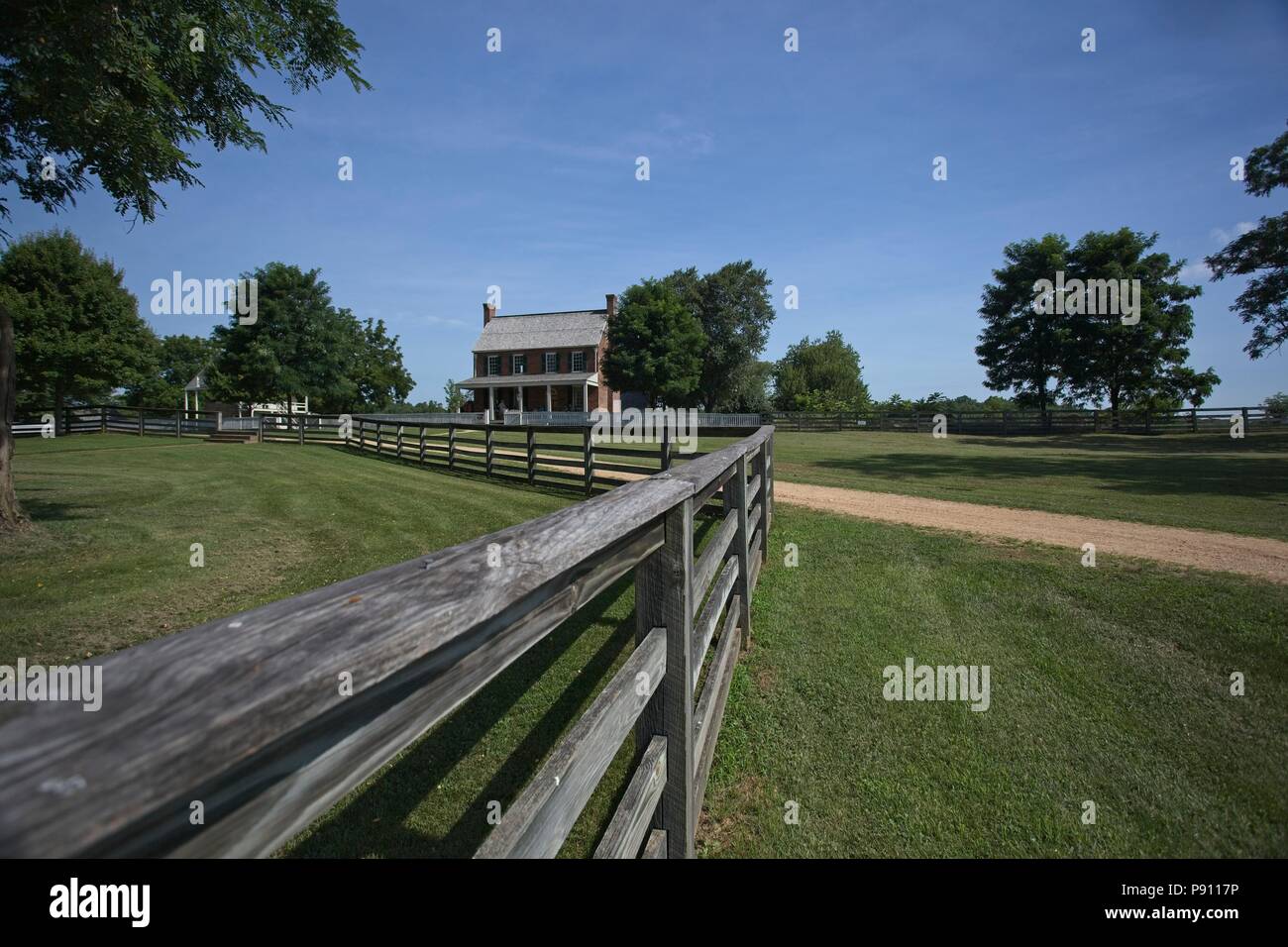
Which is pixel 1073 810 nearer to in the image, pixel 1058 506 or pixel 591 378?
pixel 1058 506

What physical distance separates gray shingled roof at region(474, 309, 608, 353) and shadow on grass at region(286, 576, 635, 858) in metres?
A: 49.5

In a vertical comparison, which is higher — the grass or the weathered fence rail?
the weathered fence rail

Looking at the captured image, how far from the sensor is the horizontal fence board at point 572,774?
4.80 feet

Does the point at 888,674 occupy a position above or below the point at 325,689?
below

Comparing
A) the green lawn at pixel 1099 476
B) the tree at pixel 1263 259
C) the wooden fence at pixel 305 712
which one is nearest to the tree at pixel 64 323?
the green lawn at pixel 1099 476

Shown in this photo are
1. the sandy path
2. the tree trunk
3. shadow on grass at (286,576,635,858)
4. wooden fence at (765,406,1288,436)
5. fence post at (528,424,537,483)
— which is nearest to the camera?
shadow on grass at (286,576,635,858)

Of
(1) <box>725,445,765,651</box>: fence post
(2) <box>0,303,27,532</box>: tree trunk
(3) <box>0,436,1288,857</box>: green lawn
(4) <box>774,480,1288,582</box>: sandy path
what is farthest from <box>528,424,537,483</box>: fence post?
(1) <box>725,445,765,651</box>: fence post

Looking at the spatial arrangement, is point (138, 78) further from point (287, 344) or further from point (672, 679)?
point (287, 344)

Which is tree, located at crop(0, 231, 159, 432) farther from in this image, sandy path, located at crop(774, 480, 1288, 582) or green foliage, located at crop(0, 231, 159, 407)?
sandy path, located at crop(774, 480, 1288, 582)

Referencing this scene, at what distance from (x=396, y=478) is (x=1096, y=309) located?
42162 mm

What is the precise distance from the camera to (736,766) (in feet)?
11.4

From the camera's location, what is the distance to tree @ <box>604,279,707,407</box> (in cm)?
5022

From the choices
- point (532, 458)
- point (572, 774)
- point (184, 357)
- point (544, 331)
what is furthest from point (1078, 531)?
point (184, 357)
